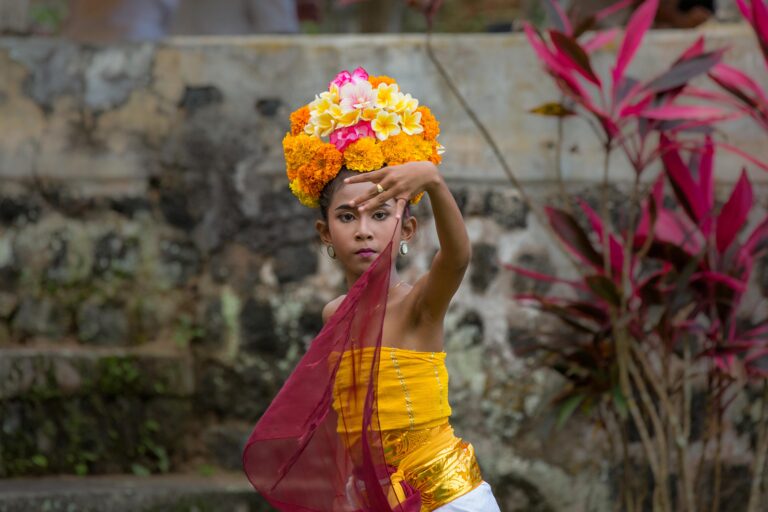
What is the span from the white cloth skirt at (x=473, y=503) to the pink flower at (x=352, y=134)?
2.99ft

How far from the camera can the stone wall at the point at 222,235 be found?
4883 mm

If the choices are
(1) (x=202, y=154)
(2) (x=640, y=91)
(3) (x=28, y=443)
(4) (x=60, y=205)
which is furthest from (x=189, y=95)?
(2) (x=640, y=91)

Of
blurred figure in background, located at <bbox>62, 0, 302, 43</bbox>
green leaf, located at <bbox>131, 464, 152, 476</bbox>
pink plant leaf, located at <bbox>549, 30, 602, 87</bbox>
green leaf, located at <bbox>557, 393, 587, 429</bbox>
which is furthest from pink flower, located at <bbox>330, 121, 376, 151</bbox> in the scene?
blurred figure in background, located at <bbox>62, 0, 302, 43</bbox>

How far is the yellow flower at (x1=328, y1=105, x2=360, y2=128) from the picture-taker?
10.1 feet

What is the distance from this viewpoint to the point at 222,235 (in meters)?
4.98

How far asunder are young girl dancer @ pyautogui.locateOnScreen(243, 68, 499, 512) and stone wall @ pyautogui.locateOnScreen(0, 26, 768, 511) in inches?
70.3

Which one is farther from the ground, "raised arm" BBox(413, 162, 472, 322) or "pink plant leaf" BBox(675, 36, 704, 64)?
"pink plant leaf" BBox(675, 36, 704, 64)

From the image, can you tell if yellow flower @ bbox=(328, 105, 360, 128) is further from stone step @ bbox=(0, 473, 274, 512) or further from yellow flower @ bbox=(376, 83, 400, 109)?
stone step @ bbox=(0, 473, 274, 512)

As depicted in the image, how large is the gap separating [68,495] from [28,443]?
1.34 ft

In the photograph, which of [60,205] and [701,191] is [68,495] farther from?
[701,191]

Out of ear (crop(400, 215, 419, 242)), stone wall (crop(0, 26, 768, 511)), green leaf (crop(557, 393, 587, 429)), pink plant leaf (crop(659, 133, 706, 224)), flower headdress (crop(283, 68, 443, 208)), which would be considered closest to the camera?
flower headdress (crop(283, 68, 443, 208))

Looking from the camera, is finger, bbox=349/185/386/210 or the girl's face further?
the girl's face

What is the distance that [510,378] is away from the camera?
16.1 ft

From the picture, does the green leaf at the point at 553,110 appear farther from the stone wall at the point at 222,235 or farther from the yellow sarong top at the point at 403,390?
the yellow sarong top at the point at 403,390
